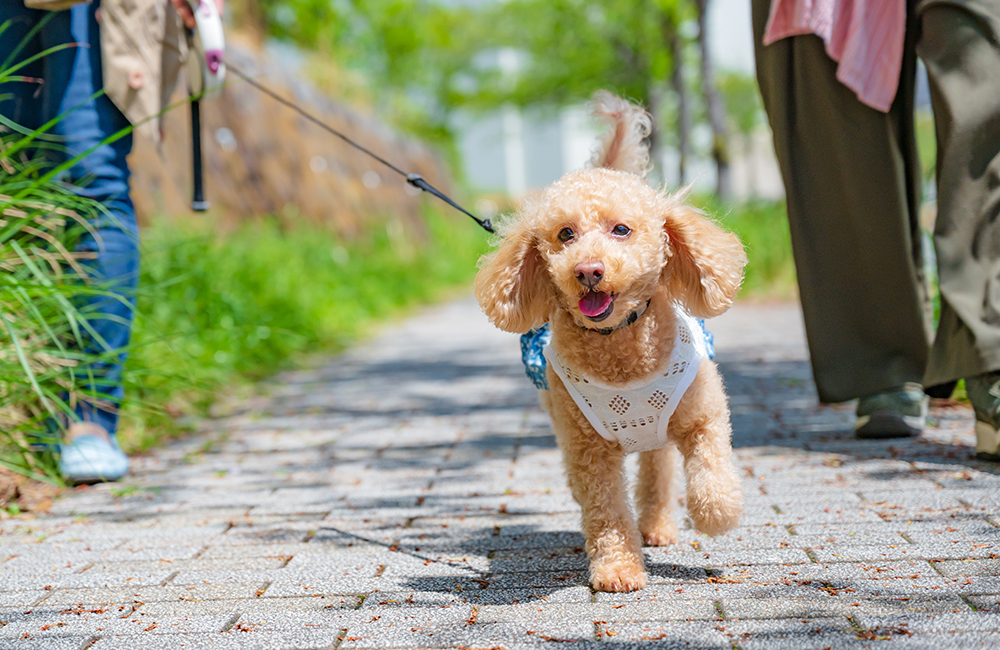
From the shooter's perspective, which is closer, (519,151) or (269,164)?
(269,164)

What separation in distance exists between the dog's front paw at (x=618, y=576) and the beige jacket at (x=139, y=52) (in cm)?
214

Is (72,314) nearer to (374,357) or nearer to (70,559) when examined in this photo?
(70,559)

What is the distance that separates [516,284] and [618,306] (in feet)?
0.94

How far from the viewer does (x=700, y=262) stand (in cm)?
211

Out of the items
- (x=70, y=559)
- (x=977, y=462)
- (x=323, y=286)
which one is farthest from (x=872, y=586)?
(x=323, y=286)

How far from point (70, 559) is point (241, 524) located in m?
0.49

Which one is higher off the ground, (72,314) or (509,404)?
(72,314)

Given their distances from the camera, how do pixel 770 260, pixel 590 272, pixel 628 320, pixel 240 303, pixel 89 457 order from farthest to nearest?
pixel 770 260
pixel 240 303
pixel 89 457
pixel 628 320
pixel 590 272

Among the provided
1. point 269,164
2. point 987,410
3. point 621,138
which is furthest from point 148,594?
point 269,164

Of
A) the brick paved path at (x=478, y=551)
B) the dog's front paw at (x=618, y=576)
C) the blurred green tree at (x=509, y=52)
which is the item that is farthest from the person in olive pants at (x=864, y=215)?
the blurred green tree at (x=509, y=52)

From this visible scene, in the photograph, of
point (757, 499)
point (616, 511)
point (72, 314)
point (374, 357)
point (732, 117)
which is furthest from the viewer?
→ point (732, 117)

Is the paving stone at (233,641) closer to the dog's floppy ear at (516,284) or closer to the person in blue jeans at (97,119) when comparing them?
the dog's floppy ear at (516,284)

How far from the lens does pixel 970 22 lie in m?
2.78

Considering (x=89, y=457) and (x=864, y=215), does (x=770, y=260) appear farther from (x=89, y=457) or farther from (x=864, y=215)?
(x=89, y=457)
